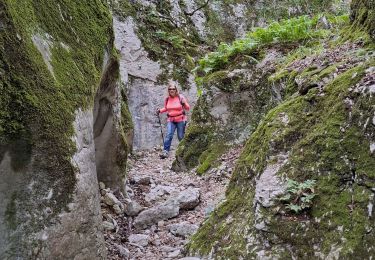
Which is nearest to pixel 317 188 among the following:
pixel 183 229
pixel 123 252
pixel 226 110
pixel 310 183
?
pixel 310 183

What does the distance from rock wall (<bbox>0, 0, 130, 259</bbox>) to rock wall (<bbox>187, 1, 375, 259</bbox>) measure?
3.79 feet

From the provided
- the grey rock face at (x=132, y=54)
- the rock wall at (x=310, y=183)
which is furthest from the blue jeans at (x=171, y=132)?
the rock wall at (x=310, y=183)

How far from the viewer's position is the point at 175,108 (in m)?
9.70

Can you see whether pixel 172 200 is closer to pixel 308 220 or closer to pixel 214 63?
pixel 308 220

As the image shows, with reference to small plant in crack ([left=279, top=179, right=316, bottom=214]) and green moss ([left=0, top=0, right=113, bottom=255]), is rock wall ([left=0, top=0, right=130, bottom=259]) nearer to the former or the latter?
green moss ([left=0, top=0, right=113, bottom=255])

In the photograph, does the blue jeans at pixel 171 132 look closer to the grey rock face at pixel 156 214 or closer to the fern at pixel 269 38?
the fern at pixel 269 38

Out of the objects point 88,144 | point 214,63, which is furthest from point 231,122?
point 88,144

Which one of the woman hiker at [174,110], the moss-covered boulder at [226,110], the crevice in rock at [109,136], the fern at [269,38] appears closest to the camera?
the crevice in rock at [109,136]

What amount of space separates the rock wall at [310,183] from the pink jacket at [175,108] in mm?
5606

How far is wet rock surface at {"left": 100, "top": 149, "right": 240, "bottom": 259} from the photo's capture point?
4316 mm

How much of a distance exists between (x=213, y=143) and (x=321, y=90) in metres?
3.72

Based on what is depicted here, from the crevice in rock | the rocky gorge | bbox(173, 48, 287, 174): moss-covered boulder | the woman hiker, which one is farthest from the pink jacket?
the crevice in rock

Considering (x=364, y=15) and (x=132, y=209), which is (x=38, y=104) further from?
(x=364, y=15)

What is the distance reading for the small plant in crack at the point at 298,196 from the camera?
3006mm
